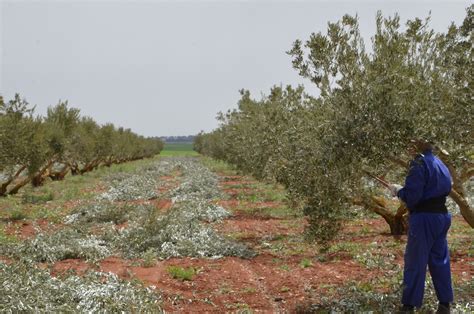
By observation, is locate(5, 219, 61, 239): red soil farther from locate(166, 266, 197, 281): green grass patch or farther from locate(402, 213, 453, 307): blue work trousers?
locate(402, 213, 453, 307): blue work trousers

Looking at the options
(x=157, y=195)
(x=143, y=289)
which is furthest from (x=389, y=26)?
(x=157, y=195)

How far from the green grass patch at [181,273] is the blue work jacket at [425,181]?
530 cm

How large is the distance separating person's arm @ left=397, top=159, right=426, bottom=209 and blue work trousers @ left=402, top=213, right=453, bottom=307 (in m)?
0.34

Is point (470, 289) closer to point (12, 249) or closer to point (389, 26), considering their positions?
point (389, 26)

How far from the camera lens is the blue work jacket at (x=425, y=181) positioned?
7375 millimetres

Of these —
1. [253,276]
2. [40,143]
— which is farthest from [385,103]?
[40,143]

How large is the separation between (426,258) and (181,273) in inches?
216

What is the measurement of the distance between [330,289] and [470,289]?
2586 millimetres

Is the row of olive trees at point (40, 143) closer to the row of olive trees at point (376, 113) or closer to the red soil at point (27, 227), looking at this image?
the red soil at point (27, 227)

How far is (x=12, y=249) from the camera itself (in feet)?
40.7

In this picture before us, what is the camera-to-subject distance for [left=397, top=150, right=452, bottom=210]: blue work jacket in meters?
7.38

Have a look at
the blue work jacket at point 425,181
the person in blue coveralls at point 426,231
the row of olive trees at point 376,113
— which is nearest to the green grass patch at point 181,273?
the row of olive trees at point 376,113

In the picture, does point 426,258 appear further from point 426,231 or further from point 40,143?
point 40,143

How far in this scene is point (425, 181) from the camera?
741cm
